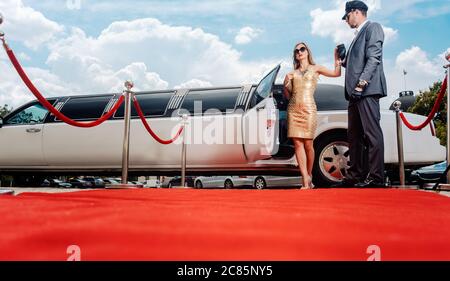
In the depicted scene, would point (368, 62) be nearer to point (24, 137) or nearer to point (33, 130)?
point (33, 130)

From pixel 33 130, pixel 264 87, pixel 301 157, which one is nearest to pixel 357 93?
pixel 301 157

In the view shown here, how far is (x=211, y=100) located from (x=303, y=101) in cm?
278

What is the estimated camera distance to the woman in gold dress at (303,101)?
4535 millimetres

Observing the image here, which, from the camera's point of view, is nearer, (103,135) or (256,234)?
(256,234)

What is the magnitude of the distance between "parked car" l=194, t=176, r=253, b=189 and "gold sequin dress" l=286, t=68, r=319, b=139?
7.87 metres

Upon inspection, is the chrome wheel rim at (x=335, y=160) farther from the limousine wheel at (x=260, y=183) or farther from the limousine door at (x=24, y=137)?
the limousine wheel at (x=260, y=183)

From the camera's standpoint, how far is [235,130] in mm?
6531

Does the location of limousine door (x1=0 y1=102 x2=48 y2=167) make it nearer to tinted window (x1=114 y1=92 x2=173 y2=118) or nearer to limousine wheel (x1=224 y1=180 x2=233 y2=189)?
tinted window (x1=114 y1=92 x2=173 y2=118)

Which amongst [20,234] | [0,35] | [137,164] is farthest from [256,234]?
[137,164]

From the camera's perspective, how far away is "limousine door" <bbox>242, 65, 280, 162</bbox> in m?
5.57

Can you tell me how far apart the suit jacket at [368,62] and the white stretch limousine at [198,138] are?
998mm

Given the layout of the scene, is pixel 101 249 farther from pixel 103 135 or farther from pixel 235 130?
pixel 103 135
